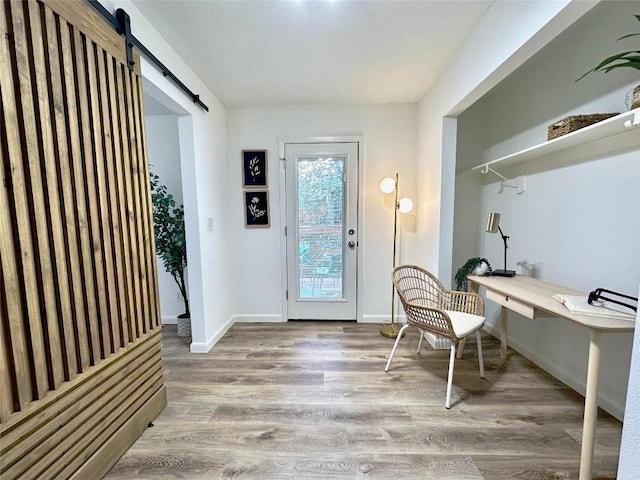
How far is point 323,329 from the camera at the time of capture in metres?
2.92

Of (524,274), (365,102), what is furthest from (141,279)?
(524,274)

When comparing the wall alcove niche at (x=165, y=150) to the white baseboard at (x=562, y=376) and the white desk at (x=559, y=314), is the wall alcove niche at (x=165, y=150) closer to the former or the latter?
the white desk at (x=559, y=314)

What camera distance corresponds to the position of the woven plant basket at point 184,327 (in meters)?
2.76

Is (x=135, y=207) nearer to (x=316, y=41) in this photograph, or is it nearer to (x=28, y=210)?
(x=28, y=210)

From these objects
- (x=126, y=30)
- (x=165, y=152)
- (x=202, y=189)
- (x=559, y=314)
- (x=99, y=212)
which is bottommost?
(x=559, y=314)

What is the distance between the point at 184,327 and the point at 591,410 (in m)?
3.11

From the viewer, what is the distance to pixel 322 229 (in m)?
3.01

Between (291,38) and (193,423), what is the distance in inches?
102

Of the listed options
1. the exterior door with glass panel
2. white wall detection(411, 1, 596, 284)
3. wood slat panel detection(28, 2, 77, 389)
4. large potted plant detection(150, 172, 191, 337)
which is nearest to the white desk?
white wall detection(411, 1, 596, 284)

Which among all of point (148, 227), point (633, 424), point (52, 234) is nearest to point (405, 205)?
point (633, 424)

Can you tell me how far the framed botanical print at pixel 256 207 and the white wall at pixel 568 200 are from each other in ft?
7.20

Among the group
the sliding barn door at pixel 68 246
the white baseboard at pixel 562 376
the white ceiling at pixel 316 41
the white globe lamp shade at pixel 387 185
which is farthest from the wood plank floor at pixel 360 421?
the white ceiling at pixel 316 41

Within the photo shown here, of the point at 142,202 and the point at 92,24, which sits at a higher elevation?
the point at 92,24

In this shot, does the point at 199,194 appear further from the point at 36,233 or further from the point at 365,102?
the point at 365,102
